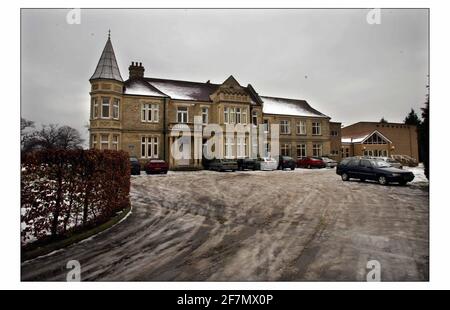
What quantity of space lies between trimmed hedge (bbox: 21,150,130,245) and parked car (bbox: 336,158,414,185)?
1120cm

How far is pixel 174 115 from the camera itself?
2067 centimetres

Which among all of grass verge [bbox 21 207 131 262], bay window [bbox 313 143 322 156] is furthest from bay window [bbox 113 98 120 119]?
bay window [bbox 313 143 322 156]

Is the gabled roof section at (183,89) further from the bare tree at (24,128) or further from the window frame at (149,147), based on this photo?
the bare tree at (24,128)

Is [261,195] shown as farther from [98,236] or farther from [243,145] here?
[243,145]

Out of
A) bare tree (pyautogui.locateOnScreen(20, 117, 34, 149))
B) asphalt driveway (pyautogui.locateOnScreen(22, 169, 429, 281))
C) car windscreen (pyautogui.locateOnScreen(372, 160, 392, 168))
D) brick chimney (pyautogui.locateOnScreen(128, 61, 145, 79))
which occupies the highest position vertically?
brick chimney (pyautogui.locateOnScreen(128, 61, 145, 79))

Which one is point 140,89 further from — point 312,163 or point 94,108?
point 312,163

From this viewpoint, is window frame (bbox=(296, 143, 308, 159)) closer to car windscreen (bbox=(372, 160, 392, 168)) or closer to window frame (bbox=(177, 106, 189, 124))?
window frame (bbox=(177, 106, 189, 124))

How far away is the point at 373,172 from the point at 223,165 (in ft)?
30.6

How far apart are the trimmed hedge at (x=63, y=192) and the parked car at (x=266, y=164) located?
15035mm

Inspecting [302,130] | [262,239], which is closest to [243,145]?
[302,130]

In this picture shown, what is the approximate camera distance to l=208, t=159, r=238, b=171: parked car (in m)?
17.8

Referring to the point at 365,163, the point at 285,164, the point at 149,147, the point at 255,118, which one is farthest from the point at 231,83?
the point at 365,163

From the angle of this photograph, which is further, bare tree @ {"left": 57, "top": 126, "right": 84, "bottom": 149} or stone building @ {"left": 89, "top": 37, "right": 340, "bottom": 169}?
stone building @ {"left": 89, "top": 37, "right": 340, "bottom": 169}
